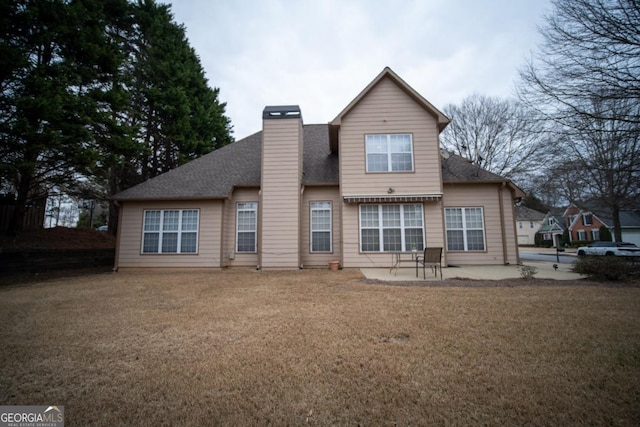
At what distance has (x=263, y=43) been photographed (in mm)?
19328

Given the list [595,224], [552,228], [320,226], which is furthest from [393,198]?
[552,228]

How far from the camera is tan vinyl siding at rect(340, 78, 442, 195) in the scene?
12156 mm

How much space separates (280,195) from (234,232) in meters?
2.93

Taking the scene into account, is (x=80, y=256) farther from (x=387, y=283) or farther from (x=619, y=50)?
(x=619, y=50)

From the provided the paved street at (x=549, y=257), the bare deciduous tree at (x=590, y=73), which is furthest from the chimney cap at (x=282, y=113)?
the paved street at (x=549, y=257)

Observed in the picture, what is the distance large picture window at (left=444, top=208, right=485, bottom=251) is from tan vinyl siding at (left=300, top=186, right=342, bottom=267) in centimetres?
505

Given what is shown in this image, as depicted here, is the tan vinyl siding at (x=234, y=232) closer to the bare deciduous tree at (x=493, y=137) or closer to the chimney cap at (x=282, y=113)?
the chimney cap at (x=282, y=113)

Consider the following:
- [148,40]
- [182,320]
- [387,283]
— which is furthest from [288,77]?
[182,320]

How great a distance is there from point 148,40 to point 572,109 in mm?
26093

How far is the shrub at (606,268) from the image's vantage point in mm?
8078

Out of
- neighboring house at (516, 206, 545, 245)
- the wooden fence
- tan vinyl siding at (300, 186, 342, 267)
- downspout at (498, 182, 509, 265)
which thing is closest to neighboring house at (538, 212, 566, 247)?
neighboring house at (516, 206, 545, 245)

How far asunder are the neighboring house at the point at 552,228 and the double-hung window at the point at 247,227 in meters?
49.0

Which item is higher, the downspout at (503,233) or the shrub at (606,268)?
the downspout at (503,233)

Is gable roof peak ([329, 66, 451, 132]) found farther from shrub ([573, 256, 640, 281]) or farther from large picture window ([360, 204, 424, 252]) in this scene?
shrub ([573, 256, 640, 281])
